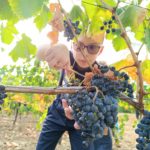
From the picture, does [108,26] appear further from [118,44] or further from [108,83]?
[108,83]

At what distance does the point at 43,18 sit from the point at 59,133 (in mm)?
1375

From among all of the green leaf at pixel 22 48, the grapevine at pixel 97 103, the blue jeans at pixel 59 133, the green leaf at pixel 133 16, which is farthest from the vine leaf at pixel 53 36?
the blue jeans at pixel 59 133

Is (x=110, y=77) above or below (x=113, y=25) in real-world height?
below

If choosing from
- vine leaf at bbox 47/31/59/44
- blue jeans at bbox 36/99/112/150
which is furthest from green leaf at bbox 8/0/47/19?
blue jeans at bbox 36/99/112/150

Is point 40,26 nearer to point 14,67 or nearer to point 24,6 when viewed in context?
point 24,6

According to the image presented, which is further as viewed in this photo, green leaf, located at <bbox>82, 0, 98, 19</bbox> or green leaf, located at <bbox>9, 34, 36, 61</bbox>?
green leaf, located at <bbox>9, 34, 36, 61</bbox>

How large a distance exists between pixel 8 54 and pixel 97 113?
836mm

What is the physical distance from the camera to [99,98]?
1.25 metres

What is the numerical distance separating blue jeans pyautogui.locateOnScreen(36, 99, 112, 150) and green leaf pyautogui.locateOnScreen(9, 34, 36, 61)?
886 mm

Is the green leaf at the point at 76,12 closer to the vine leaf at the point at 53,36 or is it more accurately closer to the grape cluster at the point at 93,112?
the vine leaf at the point at 53,36

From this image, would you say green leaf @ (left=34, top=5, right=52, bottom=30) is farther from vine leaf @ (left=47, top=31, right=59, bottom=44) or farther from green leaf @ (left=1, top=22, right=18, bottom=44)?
vine leaf @ (left=47, top=31, right=59, bottom=44)

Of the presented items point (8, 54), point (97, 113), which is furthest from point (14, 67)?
point (97, 113)

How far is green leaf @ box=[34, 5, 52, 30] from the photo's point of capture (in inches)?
65.9

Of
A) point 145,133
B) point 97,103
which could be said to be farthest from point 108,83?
point 145,133
